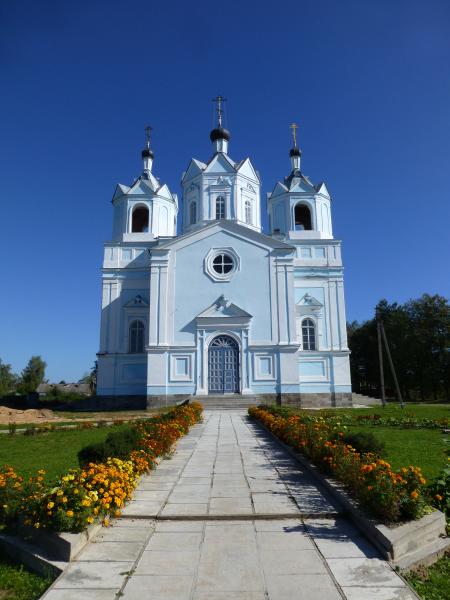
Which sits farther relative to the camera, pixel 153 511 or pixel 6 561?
pixel 153 511

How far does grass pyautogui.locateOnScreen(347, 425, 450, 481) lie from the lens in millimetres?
8148

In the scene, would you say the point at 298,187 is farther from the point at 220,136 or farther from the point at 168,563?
the point at 168,563

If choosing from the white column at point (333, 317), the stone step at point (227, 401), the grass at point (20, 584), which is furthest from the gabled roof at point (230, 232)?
the grass at point (20, 584)

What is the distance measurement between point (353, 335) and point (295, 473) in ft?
156

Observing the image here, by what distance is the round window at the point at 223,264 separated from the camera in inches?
1061

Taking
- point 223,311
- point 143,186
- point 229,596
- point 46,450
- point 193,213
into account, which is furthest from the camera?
point 193,213

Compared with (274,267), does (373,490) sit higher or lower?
lower

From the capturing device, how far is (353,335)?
5334 cm

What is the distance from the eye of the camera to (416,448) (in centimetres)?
1016

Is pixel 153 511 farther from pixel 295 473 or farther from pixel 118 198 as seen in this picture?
pixel 118 198

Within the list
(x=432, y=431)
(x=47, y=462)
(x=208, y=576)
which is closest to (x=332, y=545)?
(x=208, y=576)

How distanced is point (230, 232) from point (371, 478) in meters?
23.0

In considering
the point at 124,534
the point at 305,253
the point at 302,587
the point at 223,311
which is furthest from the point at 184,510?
the point at 305,253

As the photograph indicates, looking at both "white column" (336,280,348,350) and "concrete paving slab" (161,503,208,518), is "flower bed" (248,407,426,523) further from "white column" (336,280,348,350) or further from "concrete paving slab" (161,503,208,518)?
"white column" (336,280,348,350)
